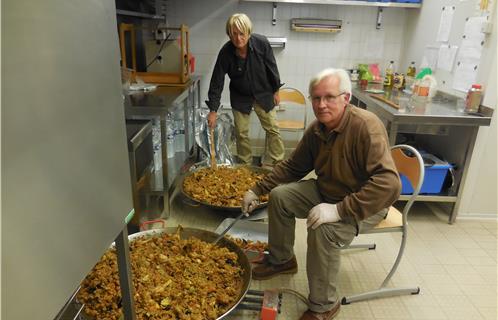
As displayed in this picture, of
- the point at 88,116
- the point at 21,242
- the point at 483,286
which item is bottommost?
the point at 483,286

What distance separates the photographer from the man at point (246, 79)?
9.56 ft

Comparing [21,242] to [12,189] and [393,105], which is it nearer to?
[12,189]

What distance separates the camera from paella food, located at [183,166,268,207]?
2482 mm

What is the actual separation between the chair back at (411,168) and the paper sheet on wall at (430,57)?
1.59m

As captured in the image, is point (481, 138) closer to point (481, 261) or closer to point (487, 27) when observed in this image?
point (487, 27)

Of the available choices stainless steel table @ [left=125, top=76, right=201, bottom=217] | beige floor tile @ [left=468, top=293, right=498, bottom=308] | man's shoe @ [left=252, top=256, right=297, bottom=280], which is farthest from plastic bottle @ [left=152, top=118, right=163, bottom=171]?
beige floor tile @ [left=468, top=293, right=498, bottom=308]

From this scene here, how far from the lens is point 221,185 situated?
2652 mm

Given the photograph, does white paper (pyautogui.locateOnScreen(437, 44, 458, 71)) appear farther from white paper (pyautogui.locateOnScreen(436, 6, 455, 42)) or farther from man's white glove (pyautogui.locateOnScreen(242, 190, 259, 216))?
man's white glove (pyautogui.locateOnScreen(242, 190, 259, 216))

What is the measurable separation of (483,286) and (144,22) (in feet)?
11.7

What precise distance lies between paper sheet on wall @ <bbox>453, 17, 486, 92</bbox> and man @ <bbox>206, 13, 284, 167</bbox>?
1.39m

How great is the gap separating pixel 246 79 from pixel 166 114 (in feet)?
3.14

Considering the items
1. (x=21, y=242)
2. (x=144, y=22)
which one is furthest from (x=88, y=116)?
(x=144, y=22)

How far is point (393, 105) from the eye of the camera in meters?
2.65

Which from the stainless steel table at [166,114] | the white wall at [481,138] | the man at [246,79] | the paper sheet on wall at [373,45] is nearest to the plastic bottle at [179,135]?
the stainless steel table at [166,114]
